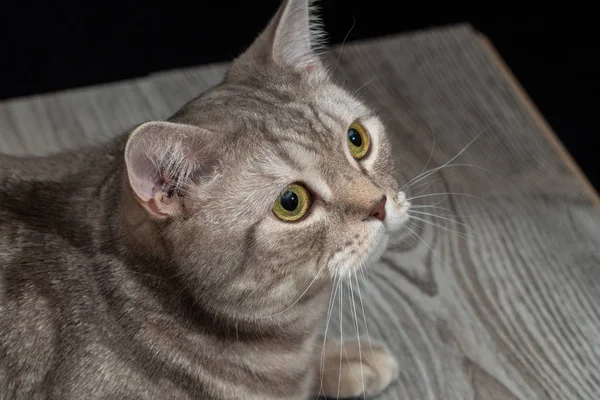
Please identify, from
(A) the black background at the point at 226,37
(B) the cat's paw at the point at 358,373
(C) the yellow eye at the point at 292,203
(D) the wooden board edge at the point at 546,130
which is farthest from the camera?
(A) the black background at the point at 226,37

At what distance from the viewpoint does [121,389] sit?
0.92 meters

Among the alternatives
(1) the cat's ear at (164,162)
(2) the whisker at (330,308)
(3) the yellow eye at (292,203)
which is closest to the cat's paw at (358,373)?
(2) the whisker at (330,308)

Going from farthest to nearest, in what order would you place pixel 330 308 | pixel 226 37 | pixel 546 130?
pixel 226 37, pixel 546 130, pixel 330 308

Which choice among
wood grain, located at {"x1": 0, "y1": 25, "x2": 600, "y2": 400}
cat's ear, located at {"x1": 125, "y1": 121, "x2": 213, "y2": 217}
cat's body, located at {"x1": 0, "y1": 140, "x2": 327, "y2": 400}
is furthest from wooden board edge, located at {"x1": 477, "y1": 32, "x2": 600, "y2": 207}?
cat's ear, located at {"x1": 125, "y1": 121, "x2": 213, "y2": 217}

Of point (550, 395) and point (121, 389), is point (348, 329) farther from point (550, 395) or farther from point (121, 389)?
point (121, 389)

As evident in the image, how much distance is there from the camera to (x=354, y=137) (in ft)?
3.31

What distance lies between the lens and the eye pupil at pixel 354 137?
3.30 ft

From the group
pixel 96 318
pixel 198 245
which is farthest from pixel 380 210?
pixel 96 318

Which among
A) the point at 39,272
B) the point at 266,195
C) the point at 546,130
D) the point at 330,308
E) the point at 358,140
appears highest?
the point at 546,130

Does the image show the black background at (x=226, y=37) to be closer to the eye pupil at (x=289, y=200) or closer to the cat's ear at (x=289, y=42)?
the cat's ear at (x=289, y=42)

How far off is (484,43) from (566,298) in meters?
0.61

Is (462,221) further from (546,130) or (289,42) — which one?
(289,42)

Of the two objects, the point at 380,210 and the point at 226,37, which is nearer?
the point at 380,210

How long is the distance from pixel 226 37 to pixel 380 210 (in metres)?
1.54
